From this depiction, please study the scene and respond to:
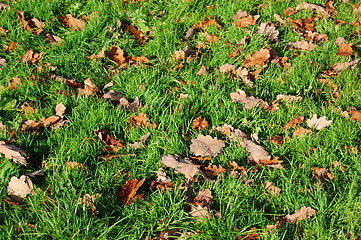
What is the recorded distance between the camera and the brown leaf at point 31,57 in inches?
149

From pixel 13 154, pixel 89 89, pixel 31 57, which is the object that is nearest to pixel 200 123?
pixel 89 89

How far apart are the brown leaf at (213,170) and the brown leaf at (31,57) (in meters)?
1.90

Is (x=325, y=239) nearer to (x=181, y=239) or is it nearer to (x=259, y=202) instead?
(x=259, y=202)

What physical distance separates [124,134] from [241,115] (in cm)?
88

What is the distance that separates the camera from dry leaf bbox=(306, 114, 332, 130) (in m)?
3.17

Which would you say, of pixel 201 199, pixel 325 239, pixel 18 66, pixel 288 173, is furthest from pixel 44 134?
pixel 325 239

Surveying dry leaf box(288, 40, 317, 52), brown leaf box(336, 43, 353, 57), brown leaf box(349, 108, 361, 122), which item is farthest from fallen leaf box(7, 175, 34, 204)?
brown leaf box(336, 43, 353, 57)

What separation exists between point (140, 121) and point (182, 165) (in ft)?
1.89

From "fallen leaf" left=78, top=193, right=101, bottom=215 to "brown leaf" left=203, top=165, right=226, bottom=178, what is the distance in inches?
27.6

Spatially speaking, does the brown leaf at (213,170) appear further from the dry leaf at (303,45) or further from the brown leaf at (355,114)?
the dry leaf at (303,45)

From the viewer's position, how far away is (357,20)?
456 cm

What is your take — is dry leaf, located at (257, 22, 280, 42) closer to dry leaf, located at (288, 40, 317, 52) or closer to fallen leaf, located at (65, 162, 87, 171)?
dry leaf, located at (288, 40, 317, 52)

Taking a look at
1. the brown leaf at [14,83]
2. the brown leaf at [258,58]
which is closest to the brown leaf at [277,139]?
the brown leaf at [258,58]

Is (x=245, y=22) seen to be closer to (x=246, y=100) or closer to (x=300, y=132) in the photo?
(x=246, y=100)
